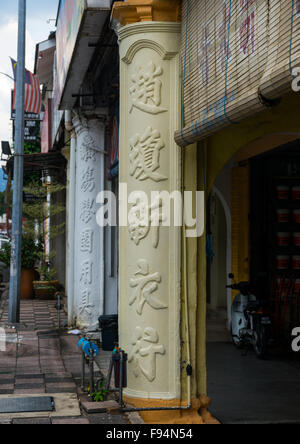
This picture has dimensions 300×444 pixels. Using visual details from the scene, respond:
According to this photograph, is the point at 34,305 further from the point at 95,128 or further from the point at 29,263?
the point at 95,128

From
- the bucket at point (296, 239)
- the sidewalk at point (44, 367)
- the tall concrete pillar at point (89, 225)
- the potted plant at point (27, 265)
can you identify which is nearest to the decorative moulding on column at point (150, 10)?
the sidewalk at point (44, 367)

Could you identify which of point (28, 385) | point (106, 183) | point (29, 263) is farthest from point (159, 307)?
point (29, 263)

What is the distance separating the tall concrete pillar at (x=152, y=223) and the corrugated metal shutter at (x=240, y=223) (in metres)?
Answer: 5.78

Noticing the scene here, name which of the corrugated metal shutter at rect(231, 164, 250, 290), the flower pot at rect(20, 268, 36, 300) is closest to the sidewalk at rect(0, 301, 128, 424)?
the corrugated metal shutter at rect(231, 164, 250, 290)

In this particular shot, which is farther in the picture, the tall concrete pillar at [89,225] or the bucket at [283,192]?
the tall concrete pillar at [89,225]

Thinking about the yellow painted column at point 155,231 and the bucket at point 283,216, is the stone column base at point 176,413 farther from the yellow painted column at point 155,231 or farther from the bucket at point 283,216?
the bucket at point 283,216

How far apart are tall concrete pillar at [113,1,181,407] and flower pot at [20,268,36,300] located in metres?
13.3

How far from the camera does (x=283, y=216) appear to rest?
39.6ft

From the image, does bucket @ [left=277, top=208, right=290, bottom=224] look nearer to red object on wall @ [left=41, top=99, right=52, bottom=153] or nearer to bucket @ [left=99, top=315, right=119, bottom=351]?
bucket @ [left=99, top=315, right=119, bottom=351]

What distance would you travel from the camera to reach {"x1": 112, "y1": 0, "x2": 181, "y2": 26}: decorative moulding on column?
6832mm

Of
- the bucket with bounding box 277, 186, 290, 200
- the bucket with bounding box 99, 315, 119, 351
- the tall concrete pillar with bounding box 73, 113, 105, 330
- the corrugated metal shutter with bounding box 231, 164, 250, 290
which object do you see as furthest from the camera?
the tall concrete pillar with bounding box 73, 113, 105, 330

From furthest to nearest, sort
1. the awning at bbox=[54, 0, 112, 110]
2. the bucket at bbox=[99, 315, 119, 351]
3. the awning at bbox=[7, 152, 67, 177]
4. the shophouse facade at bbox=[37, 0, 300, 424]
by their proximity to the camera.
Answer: the awning at bbox=[7, 152, 67, 177] < the bucket at bbox=[99, 315, 119, 351] < the awning at bbox=[54, 0, 112, 110] < the shophouse facade at bbox=[37, 0, 300, 424]

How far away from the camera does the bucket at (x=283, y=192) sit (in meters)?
12.1

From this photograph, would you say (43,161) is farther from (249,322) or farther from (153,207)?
(153,207)
